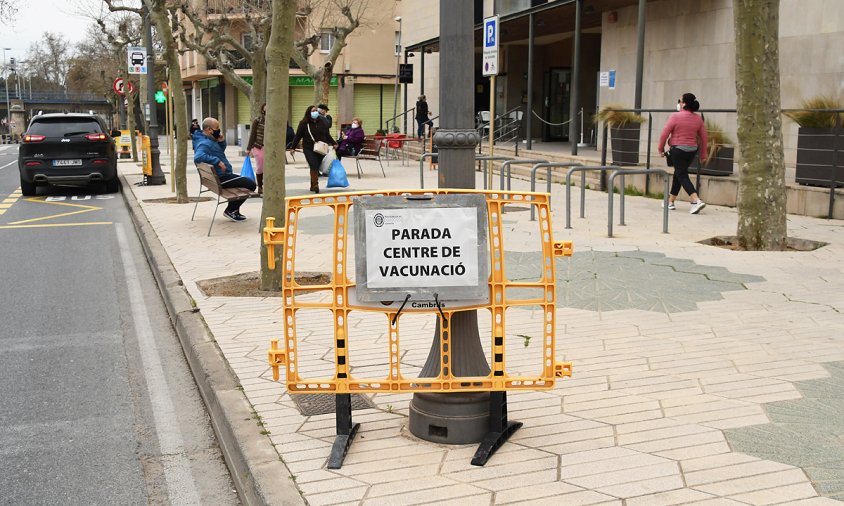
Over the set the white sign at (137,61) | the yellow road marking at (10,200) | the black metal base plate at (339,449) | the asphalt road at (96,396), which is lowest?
the asphalt road at (96,396)

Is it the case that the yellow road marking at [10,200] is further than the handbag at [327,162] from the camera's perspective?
No

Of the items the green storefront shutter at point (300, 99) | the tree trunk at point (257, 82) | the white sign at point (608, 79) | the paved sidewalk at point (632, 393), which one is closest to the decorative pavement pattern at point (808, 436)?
the paved sidewalk at point (632, 393)

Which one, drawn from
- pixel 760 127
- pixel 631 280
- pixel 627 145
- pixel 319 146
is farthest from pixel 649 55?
pixel 631 280

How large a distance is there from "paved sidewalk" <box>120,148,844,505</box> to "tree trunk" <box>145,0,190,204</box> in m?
7.18

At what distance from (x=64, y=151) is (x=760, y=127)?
597 inches

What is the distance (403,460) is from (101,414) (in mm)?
2175

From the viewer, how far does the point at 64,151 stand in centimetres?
2020

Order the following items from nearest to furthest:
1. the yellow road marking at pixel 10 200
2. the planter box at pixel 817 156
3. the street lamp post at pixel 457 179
Result: 1. the street lamp post at pixel 457 179
2. the planter box at pixel 817 156
3. the yellow road marking at pixel 10 200

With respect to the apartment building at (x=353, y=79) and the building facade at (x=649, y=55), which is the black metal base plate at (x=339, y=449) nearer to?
the building facade at (x=649, y=55)

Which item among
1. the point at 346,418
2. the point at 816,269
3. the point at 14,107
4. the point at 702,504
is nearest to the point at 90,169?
the point at 816,269

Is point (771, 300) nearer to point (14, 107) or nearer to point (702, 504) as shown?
point (702, 504)

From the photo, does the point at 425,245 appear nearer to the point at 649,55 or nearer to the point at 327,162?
the point at 327,162

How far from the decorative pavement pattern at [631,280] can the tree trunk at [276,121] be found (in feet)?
7.51

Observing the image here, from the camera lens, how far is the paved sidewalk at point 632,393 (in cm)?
393
